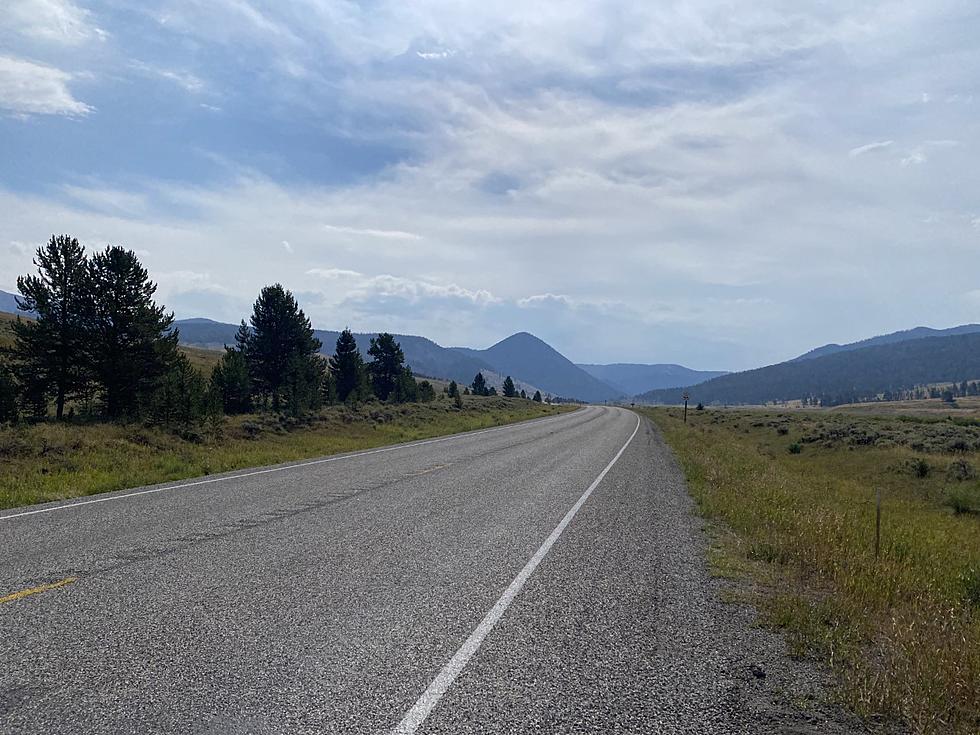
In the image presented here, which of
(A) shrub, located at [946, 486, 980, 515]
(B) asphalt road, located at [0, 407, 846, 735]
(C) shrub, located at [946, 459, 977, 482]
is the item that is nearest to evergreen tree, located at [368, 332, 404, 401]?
(C) shrub, located at [946, 459, 977, 482]

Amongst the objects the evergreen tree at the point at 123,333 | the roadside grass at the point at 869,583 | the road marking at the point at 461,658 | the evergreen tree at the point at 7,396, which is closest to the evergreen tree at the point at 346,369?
the evergreen tree at the point at 123,333

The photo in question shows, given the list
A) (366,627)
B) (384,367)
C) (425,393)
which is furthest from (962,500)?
(425,393)

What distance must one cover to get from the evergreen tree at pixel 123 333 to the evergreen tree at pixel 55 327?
0.46 meters

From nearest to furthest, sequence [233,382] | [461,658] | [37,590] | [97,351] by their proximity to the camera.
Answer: [461,658], [37,590], [97,351], [233,382]

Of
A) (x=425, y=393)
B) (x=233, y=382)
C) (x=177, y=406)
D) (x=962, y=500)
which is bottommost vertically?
(x=962, y=500)

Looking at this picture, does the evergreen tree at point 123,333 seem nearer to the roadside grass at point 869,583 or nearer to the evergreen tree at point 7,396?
the evergreen tree at point 7,396

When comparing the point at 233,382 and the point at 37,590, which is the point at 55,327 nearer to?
the point at 233,382

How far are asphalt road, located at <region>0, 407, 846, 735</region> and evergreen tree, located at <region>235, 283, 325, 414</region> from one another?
35.7 meters

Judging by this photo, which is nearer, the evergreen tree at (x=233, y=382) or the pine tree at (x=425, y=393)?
the evergreen tree at (x=233, y=382)

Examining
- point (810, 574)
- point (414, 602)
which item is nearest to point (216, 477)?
point (414, 602)

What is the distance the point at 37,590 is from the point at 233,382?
1492 inches

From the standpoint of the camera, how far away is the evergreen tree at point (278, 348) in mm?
45344

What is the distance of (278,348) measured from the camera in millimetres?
46188

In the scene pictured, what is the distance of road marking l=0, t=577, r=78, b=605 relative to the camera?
5.53 m
